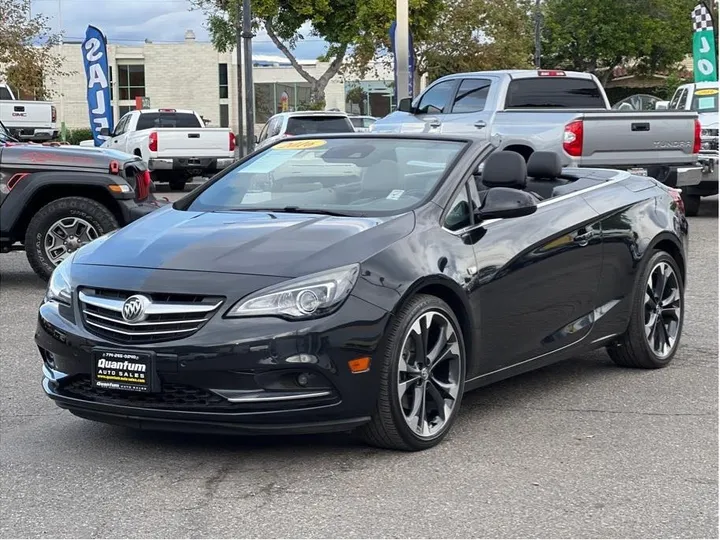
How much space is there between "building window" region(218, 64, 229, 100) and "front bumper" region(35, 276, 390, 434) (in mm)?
74982

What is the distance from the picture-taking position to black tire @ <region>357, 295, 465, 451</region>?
507 centimetres

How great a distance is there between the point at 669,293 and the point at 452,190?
2.14 metres

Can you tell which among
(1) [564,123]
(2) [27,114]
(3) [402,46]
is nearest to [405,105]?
(1) [564,123]

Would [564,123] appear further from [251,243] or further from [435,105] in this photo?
[251,243]

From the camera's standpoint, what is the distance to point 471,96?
54.3 feet

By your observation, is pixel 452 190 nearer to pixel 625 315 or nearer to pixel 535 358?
pixel 535 358

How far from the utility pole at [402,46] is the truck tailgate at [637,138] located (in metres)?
9.46

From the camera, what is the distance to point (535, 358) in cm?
620

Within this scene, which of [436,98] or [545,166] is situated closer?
[545,166]

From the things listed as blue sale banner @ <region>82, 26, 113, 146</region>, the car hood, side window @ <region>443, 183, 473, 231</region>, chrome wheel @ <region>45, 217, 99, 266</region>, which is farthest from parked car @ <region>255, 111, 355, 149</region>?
the car hood

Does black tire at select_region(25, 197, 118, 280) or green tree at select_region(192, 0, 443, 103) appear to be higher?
green tree at select_region(192, 0, 443, 103)

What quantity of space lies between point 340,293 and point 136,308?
0.85 meters

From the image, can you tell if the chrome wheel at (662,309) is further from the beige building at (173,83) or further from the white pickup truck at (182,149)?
the beige building at (173,83)

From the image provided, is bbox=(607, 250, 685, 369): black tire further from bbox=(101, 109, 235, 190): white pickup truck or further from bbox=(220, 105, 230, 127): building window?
bbox=(220, 105, 230, 127): building window
